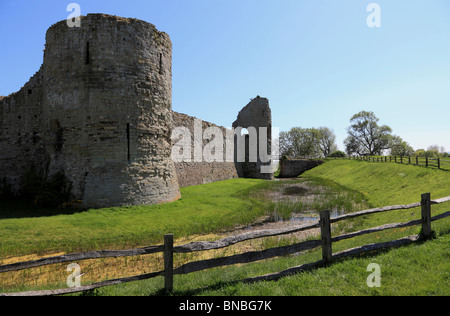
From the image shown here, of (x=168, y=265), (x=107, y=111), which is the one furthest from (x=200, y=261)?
(x=107, y=111)

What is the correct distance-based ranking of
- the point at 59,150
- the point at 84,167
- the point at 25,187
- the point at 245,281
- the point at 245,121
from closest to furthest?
the point at 245,281
the point at 84,167
the point at 59,150
the point at 25,187
the point at 245,121

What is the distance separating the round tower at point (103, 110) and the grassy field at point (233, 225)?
1.39 m

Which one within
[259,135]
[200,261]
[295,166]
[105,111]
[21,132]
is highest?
[259,135]

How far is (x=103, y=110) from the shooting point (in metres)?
12.0

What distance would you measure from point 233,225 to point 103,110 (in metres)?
8.03

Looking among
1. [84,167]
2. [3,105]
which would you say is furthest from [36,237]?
[3,105]

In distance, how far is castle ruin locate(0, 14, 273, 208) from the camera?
11.8m

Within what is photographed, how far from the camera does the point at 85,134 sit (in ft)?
39.2

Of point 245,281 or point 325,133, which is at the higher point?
point 325,133

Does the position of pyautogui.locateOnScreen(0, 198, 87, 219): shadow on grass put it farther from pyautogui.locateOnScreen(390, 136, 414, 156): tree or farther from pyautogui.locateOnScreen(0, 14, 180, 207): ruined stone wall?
pyautogui.locateOnScreen(390, 136, 414, 156): tree

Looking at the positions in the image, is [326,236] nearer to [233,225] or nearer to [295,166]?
[233,225]

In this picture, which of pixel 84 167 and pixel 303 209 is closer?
pixel 84 167
